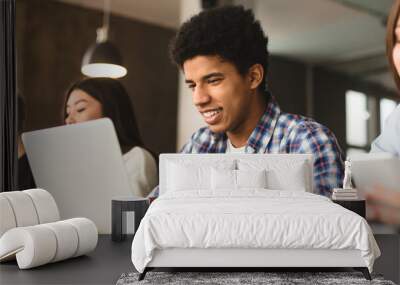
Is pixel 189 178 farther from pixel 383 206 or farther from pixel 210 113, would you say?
pixel 383 206

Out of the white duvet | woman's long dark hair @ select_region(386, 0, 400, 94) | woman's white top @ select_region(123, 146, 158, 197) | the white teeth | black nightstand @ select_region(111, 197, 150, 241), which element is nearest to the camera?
the white duvet

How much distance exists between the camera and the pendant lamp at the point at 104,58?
4.84 metres

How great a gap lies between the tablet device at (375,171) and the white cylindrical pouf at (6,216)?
2918mm

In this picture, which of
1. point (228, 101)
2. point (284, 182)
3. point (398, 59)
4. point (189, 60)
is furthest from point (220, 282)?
point (398, 59)

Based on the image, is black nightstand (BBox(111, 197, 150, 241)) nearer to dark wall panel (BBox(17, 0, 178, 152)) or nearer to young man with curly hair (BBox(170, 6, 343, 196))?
dark wall panel (BBox(17, 0, 178, 152))

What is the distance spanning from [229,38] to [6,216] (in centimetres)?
248

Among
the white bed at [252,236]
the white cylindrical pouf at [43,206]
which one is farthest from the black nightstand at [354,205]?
the white cylindrical pouf at [43,206]

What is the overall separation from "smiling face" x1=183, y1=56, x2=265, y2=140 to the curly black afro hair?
7 centimetres

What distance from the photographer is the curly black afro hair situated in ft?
15.1

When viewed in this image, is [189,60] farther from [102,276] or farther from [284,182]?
[102,276]

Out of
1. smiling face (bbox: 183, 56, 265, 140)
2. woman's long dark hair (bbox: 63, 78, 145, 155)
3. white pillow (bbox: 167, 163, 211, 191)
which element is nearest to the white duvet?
white pillow (bbox: 167, 163, 211, 191)

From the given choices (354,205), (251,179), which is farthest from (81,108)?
(354,205)

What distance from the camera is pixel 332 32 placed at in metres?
4.59

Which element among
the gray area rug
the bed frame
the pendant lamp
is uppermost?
the pendant lamp
